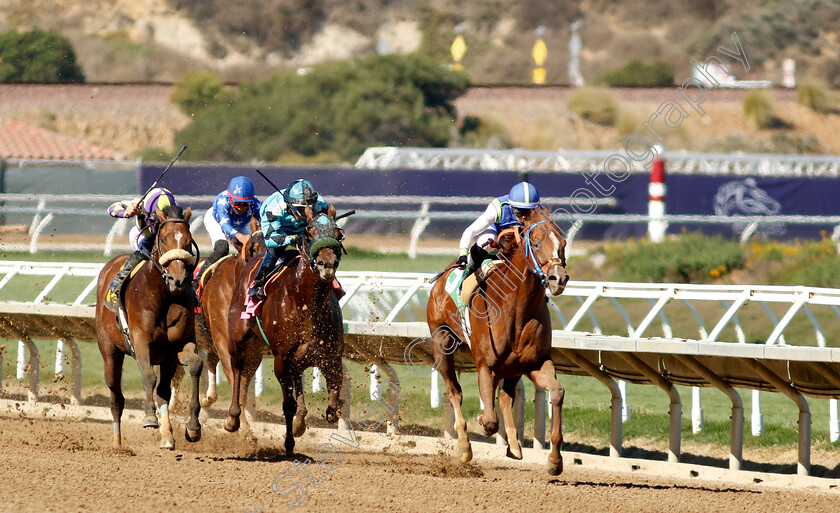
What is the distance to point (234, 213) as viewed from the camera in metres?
8.97

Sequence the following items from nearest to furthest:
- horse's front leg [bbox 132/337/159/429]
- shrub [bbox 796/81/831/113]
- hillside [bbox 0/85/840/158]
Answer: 1. horse's front leg [bbox 132/337/159/429]
2. hillside [bbox 0/85/840/158]
3. shrub [bbox 796/81/831/113]

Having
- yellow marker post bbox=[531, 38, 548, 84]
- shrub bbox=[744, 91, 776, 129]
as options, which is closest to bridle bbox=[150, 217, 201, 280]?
shrub bbox=[744, 91, 776, 129]

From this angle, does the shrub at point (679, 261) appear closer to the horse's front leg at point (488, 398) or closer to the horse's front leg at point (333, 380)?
the horse's front leg at point (333, 380)

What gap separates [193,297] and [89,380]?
4.49m

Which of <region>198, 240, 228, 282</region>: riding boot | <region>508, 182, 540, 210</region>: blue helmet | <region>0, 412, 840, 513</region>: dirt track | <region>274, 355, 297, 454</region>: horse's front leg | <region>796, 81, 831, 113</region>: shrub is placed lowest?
<region>0, 412, 840, 513</region>: dirt track

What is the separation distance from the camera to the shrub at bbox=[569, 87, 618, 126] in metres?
34.3

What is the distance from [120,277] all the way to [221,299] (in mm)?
832

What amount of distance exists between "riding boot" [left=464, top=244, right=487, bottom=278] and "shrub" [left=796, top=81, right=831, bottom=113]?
30.3 metres

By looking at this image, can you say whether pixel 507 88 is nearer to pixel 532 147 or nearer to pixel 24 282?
pixel 532 147

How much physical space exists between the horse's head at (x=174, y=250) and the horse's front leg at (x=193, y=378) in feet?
1.44

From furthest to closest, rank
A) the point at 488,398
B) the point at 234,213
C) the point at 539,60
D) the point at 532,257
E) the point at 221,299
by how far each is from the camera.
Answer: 1. the point at 539,60
2. the point at 234,213
3. the point at 221,299
4. the point at 488,398
5. the point at 532,257

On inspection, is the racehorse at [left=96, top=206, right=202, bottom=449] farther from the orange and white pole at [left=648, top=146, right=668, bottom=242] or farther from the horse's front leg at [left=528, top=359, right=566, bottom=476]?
the orange and white pole at [left=648, top=146, right=668, bottom=242]

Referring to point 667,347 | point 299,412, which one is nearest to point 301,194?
point 299,412

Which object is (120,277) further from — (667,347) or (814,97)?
(814,97)
